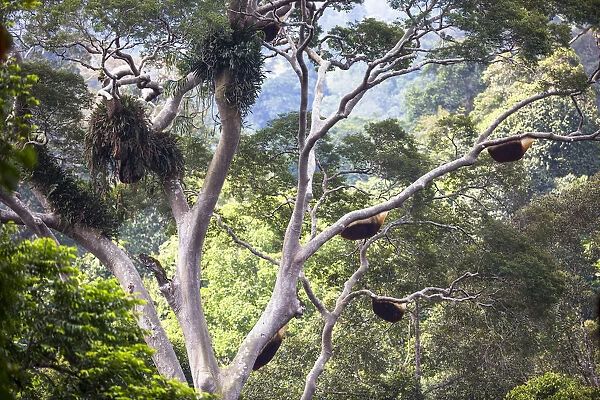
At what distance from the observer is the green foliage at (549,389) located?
1299 cm

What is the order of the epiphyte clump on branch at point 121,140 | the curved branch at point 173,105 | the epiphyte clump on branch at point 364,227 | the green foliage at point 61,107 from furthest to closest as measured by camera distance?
the green foliage at point 61,107 < the epiphyte clump on branch at point 364,227 < the curved branch at point 173,105 < the epiphyte clump on branch at point 121,140

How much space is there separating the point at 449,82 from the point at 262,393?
31241mm

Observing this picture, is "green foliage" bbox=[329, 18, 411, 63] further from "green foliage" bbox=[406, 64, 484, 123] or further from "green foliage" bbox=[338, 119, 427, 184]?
"green foliage" bbox=[406, 64, 484, 123]

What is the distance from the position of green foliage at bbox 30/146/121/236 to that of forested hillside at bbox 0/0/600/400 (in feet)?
0.08

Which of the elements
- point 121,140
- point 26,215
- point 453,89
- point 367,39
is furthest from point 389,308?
point 453,89

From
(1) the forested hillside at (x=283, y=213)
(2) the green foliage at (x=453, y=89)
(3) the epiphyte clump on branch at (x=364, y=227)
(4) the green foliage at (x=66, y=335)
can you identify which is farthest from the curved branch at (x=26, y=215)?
(2) the green foliage at (x=453, y=89)

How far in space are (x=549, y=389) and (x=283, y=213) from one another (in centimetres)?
539

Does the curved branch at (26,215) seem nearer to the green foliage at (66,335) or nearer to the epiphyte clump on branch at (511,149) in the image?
the green foliage at (66,335)

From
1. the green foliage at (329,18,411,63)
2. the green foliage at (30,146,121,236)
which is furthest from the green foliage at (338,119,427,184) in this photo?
the green foliage at (30,146,121,236)

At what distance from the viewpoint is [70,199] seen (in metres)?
11.0

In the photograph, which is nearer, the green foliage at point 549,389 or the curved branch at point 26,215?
the curved branch at point 26,215

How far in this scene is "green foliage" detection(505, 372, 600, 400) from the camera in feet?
42.6

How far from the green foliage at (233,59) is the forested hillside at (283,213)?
3cm

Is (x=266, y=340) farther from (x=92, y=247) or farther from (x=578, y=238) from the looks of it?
(x=578, y=238)
